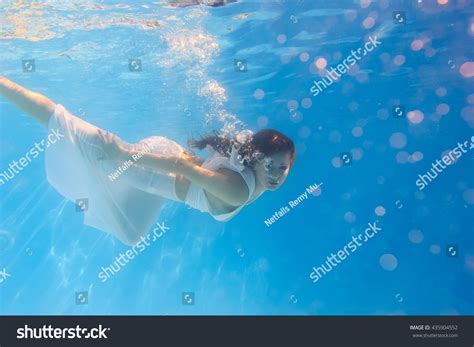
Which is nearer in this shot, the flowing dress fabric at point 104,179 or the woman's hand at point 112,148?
the woman's hand at point 112,148

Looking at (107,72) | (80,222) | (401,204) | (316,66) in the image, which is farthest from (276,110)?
(80,222)

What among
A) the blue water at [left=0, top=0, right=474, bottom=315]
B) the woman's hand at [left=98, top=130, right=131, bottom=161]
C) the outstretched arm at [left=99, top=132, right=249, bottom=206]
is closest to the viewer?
the outstretched arm at [left=99, top=132, right=249, bottom=206]

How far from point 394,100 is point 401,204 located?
1305cm

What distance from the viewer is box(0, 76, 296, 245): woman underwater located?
548cm

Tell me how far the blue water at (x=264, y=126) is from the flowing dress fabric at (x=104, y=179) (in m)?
7.36

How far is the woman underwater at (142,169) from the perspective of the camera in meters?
5.48

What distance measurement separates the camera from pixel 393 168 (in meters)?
30.7

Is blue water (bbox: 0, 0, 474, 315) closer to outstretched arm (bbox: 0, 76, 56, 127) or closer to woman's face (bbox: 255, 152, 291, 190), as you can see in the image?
outstretched arm (bbox: 0, 76, 56, 127)
